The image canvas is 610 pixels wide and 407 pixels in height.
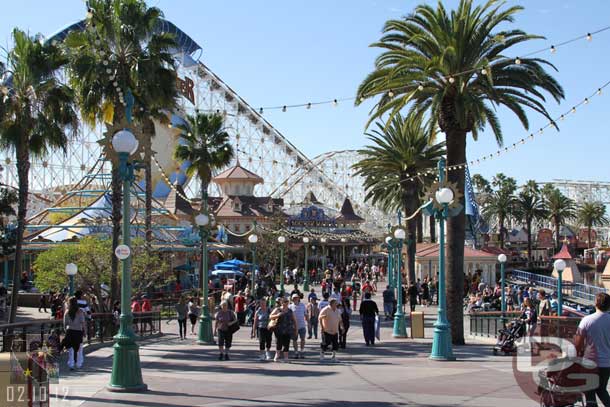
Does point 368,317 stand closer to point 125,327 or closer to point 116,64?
point 125,327

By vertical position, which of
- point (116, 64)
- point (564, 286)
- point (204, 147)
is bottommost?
point (564, 286)

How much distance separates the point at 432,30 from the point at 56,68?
11.7m

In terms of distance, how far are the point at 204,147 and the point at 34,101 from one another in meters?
16.3

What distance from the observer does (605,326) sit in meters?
8.92

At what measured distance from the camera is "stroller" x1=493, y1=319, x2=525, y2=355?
60.0 feet

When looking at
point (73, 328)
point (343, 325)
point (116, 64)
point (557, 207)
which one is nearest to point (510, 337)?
point (343, 325)

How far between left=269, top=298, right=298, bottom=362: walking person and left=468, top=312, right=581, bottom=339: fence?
5301mm

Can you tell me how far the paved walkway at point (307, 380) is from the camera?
11508 mm

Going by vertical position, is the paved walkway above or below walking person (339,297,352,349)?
below

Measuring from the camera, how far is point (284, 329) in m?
17.1

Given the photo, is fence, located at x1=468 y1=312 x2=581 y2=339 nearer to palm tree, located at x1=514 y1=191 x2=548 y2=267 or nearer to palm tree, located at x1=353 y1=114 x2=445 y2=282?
palm tree, located at x1=353 y1=114 x2=445 y2=282

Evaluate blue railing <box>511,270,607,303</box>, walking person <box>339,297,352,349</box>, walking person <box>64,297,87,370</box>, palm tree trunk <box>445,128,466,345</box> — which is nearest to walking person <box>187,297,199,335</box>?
walking person <box>339,297,352,349</box>

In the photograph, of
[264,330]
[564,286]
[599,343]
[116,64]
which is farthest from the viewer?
[564,286]

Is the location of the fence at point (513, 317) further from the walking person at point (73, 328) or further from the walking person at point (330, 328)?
the walking person at point (73, 328)
